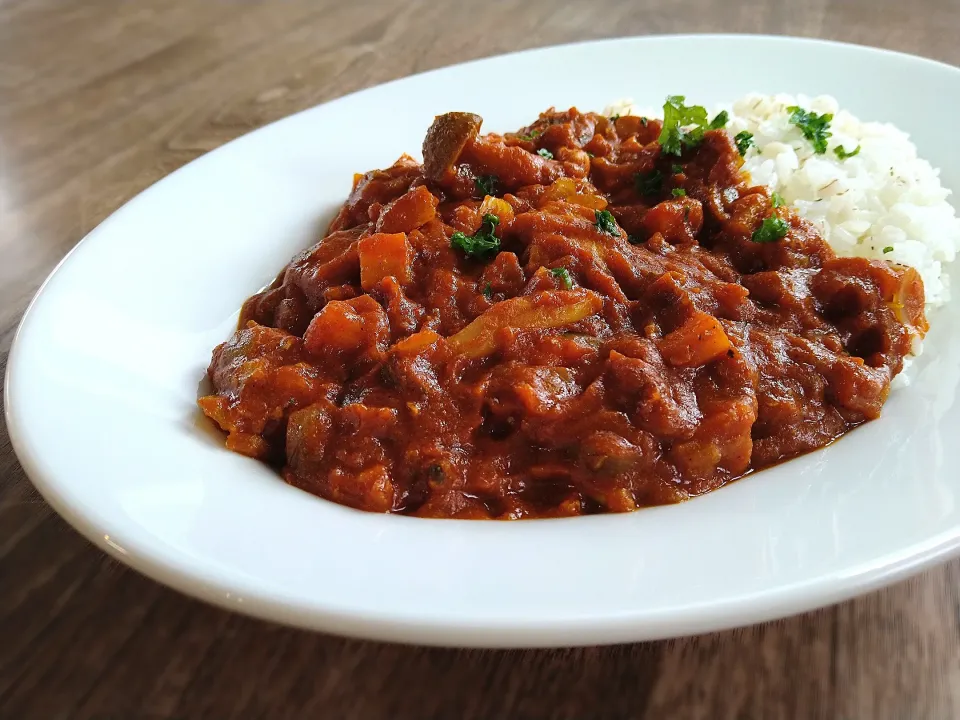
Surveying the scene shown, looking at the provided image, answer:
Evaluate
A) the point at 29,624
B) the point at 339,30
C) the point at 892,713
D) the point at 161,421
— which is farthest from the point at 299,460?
the point at 339,30

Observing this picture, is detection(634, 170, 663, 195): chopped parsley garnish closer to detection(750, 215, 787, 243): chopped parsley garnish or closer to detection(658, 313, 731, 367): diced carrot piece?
detection(750, 215, 787, 243): chopped parsley garnish

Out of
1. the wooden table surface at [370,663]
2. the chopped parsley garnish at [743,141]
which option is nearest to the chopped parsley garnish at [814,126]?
the chopped parsley garnish at [743,141]

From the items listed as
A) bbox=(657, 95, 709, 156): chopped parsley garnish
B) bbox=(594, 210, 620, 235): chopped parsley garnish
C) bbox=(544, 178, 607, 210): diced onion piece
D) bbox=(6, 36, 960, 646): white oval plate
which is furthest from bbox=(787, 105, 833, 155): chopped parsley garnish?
bbox=(594, 210, 620, 235): chopped parsley garnish

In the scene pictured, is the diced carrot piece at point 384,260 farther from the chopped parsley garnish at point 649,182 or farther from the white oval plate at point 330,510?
the chopped parsley garnish at point 649,182

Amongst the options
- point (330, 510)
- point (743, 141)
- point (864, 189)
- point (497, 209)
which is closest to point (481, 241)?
point (497, 209)

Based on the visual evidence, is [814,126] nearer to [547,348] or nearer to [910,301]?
[910,301]

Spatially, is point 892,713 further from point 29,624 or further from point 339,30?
point 339,30
